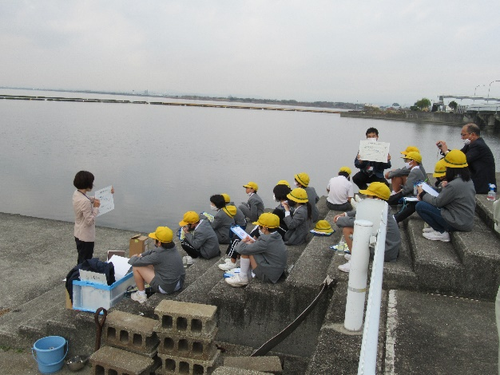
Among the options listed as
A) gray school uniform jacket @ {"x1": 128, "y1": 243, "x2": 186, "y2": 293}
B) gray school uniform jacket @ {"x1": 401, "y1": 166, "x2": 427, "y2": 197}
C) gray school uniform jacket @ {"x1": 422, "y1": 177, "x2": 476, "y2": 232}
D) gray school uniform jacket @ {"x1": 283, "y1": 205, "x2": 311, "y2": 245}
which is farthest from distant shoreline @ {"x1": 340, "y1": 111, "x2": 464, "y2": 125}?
gray school uniform jacket @ {"x1": 128, "y1": 243, "x2": 186, "y2": 293}

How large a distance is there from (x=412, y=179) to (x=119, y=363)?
573 centimetres

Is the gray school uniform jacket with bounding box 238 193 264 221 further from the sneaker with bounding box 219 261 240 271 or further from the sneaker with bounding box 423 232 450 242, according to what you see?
the sneaker with bounding box 423 232 450 242

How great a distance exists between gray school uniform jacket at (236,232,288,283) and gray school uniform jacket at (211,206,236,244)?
2.41 meters

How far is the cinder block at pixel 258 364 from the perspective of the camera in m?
4.05

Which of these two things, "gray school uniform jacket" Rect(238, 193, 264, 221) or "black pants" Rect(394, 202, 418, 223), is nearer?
"black pants" Rect(394, 202, 418, 223)

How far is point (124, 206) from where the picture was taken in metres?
15.0

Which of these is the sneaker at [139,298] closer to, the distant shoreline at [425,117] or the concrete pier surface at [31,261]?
the concrete pier surface at [31,261]

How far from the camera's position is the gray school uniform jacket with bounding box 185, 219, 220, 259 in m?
6.93

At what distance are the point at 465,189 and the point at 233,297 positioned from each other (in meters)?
3.21

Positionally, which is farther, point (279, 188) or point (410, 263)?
point (279, 188)

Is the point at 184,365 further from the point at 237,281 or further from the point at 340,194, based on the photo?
the point at 340,194

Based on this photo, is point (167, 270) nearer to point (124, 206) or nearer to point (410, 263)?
point (410, 263)

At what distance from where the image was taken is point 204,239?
273 inches

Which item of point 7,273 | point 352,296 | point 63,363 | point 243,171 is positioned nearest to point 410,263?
point 352,296
